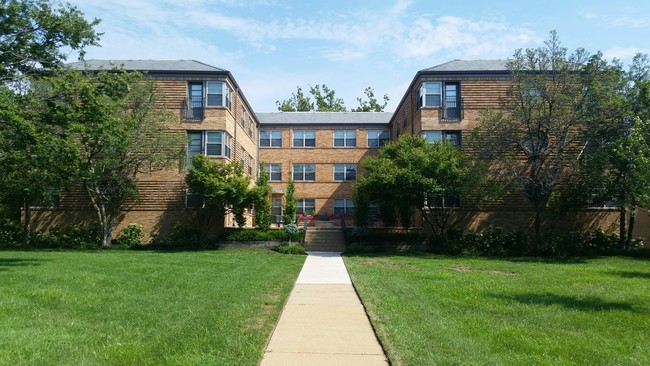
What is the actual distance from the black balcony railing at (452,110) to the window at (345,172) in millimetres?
12987

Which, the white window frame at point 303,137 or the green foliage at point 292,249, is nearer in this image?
the green foliage at point 292,249

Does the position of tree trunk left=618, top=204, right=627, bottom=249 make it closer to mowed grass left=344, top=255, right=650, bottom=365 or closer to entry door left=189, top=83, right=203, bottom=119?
mowed grass left=344, top=255, right=650, bottom=365

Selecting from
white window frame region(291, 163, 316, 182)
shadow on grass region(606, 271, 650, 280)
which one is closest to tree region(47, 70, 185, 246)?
white window frame region(291, 163, 316, 182)

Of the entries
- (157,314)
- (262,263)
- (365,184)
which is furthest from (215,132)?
(157,314)

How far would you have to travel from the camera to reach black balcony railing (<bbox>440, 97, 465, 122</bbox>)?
2688cm

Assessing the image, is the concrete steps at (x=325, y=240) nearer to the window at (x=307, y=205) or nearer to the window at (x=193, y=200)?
the window at (x=193, y=200)

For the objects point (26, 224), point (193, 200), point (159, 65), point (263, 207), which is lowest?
point (26, 224)

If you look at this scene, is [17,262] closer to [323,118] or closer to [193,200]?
[193,200]

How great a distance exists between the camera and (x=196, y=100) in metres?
27.5

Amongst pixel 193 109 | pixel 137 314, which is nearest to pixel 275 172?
→ pixel 193 109

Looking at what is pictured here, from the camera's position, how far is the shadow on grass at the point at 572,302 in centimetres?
956

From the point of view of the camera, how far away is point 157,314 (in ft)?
27.1

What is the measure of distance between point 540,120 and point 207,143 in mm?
16748

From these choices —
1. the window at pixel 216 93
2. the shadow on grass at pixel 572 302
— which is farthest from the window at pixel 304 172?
the shadow on grass at pixel 572 302
